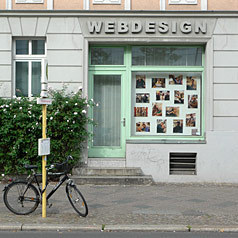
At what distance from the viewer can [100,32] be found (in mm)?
11547

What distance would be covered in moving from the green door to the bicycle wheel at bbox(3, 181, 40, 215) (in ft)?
15.0

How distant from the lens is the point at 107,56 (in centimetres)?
1201

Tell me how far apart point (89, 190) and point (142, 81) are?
401 centimetres

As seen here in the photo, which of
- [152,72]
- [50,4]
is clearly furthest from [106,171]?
[50,4]

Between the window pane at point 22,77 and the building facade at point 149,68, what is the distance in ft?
0.10

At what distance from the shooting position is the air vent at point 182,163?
11609mm

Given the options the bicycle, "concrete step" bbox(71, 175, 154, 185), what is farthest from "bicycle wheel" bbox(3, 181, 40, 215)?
"concrete step" bbox(71, 175, 154, 185)

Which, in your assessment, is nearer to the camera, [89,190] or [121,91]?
[89,190]

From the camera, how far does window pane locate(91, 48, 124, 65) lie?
12.0 metres

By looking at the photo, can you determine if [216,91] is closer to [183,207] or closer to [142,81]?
[142,81]

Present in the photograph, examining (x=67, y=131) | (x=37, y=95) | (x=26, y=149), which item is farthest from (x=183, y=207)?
(x=37, y=95)

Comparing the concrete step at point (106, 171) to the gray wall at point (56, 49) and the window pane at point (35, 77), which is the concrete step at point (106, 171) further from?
the window pane at point (35, 77)

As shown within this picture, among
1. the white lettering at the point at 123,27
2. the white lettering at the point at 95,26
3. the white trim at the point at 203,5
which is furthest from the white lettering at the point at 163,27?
the white lettering at the point at 95,26

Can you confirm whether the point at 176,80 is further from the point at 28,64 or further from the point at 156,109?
the point at 28,64
